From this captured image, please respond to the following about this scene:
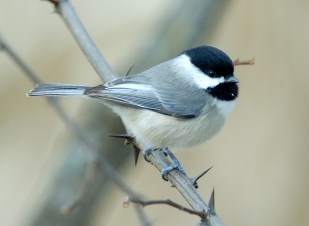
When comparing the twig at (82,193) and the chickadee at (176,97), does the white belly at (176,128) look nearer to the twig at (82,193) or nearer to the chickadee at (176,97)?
the chickadee at (176,97)

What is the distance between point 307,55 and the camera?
15.1ft

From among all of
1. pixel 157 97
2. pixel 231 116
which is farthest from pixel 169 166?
pixel 231 116

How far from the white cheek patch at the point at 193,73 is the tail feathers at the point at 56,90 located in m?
0.52

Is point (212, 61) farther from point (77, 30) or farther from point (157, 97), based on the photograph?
point (77, 30)

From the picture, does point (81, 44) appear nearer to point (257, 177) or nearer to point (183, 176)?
point (183, 176)

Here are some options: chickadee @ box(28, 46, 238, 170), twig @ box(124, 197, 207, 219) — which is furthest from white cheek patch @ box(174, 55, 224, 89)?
twig @ box(124, 197, 207, 219)

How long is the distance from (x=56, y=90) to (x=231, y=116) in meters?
2.20

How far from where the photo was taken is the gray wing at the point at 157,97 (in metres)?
3.19

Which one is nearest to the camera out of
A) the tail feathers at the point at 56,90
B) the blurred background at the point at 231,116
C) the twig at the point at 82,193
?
the twig at the point at 82,193

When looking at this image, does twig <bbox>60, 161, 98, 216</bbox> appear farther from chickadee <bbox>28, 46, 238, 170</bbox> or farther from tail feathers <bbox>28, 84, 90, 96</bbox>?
tail feathers <bbox>28, 84, 90, 96</bbox>

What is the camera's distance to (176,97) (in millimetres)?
3268

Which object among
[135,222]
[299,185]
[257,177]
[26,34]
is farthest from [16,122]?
[299,185]

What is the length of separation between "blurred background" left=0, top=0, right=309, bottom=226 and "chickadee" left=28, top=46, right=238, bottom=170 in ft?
1.49

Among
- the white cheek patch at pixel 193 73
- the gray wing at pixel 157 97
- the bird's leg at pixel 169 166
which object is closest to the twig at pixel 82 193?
the bird's leg at pixel 169 166
